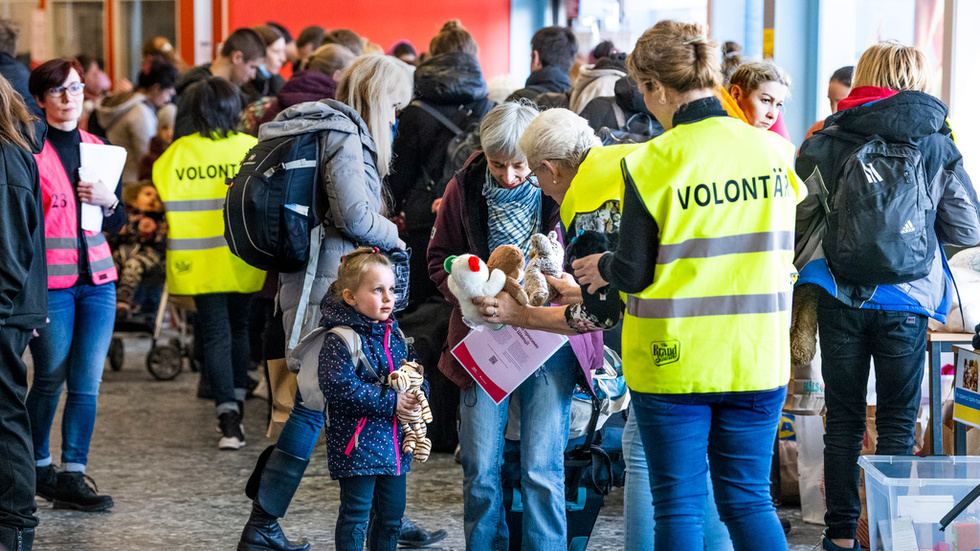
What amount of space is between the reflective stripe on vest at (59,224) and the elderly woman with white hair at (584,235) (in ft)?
6.20

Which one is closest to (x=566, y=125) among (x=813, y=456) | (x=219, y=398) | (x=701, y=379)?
(x=701, y=379)

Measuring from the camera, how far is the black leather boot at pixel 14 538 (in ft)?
10.2

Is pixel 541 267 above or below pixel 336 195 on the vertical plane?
below

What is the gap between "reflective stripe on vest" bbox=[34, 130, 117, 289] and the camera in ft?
12.4

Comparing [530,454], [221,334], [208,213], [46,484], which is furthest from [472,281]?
[221,334]

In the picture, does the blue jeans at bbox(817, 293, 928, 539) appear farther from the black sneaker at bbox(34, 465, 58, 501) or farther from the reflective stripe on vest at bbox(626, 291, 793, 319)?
the black sneaker at bbox(34, 465, 58, 501)

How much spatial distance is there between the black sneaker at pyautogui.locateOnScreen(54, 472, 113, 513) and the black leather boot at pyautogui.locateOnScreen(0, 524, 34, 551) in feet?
2.65

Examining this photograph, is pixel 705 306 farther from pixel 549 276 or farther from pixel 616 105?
pixel 616 105

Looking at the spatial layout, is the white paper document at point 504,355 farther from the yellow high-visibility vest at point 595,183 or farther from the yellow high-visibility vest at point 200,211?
Answer: the yellow high-visibility vest at point 200,211

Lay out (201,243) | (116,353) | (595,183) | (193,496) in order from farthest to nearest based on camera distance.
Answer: (116,353)
(201,243)
(193,496)
(595,183)

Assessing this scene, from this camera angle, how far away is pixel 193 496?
4203 mm

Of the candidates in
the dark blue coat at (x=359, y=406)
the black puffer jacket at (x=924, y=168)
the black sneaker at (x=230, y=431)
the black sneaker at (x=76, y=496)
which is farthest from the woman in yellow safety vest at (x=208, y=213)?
the black puffer jacket at (x=924, y=168)

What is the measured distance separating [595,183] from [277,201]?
123cm

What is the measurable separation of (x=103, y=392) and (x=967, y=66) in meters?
4.85
